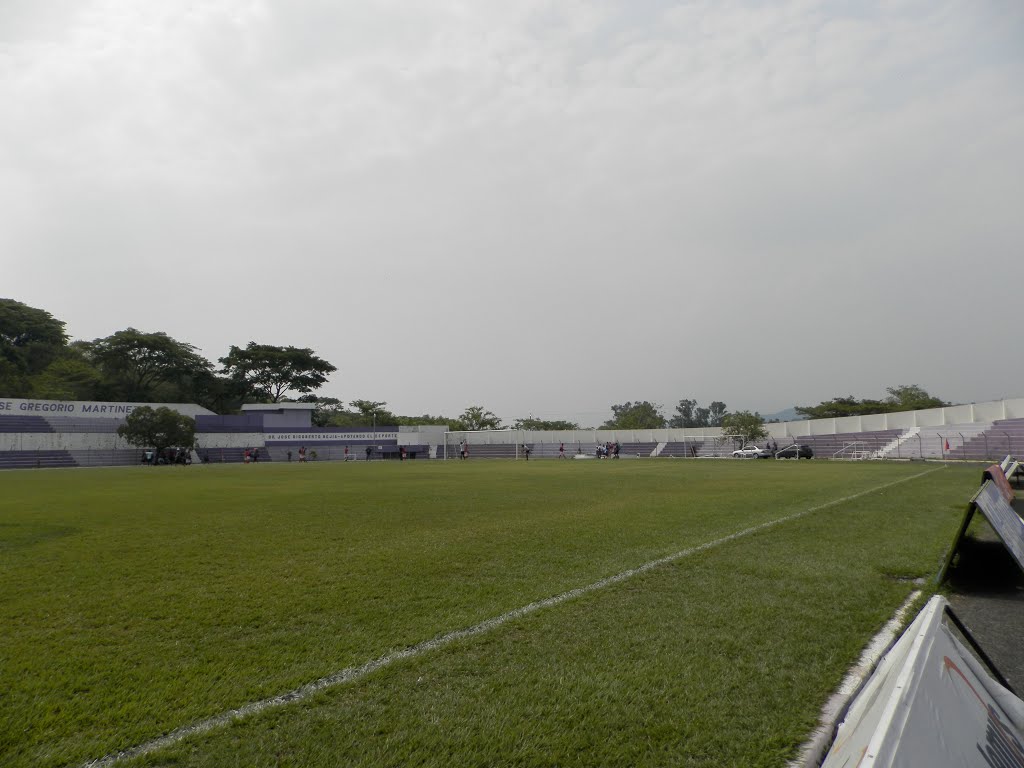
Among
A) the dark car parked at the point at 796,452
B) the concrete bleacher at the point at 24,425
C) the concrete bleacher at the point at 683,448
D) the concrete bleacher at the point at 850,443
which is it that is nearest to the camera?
the dark car parked at the point at 796,452

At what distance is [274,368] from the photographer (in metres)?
77.6

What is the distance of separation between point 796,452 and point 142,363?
230ft

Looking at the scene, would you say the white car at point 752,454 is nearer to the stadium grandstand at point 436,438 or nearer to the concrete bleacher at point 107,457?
the stadium grandstand at point 436,438

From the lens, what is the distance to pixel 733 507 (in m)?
11.9

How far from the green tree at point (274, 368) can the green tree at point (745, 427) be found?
50.8 m

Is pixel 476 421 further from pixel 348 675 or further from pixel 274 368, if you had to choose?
pixel 348 675

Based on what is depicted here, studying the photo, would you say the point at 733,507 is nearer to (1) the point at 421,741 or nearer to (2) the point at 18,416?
(1) the point at 421,741

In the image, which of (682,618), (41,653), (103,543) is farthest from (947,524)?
(103,543)

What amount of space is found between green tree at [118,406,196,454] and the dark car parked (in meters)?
49.4

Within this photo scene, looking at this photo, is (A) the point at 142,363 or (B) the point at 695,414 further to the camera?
(B) the point at 695,414

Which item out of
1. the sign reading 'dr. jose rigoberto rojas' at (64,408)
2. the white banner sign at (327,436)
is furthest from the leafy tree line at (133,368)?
the white banner sign at (327,436)

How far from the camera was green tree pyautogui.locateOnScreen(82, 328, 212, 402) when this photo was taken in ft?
218

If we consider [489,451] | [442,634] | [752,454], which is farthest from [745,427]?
[442,634]

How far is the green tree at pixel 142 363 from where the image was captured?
66.5m
